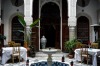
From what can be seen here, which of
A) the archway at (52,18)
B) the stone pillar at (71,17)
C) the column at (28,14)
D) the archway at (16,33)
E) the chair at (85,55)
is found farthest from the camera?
the archway at (16,33)

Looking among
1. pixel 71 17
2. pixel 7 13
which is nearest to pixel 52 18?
pixel 71 17

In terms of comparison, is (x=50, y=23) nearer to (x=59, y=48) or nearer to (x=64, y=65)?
(x=59, y=48)

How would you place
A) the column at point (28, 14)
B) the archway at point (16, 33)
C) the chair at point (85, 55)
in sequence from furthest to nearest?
1. the archway at point (16, 33)
2. the column at point (28, 14)
3. the chair at point (85, 55)

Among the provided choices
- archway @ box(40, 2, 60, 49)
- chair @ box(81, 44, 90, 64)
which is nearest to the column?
archway @ box(40, 2, 60, 49)

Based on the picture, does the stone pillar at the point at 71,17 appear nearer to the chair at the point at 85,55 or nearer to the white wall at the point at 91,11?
the white wall at the point at 91,11

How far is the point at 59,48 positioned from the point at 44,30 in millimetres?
1731

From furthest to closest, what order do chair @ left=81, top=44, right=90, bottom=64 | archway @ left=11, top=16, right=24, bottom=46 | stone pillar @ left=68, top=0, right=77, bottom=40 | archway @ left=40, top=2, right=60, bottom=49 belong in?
archway @ left=11, top=16, right=24, bottom=46 → archway @ left=40, top=2, right=60, bottom=49 → stone pillar @ left=68, top=0, right=77, bottom=40 → chair @ left=81, top=44, right=90, bottom=64

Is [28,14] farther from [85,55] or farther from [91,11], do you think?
[85,55]

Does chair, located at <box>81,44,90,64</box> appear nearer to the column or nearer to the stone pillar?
the stone pillar

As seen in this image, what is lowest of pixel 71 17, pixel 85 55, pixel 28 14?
pixel 85 55

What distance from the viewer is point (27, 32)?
13508mm

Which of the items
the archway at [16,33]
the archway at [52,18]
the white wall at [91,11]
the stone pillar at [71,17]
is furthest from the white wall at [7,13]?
the white wall at [91,11]

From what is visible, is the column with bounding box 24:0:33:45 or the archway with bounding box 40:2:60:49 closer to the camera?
the column with bounding box 24:0:33:45

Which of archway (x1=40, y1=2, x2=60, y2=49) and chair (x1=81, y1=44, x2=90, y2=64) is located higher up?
archway (x1=40, y1=2, x2=60, y2=49)
